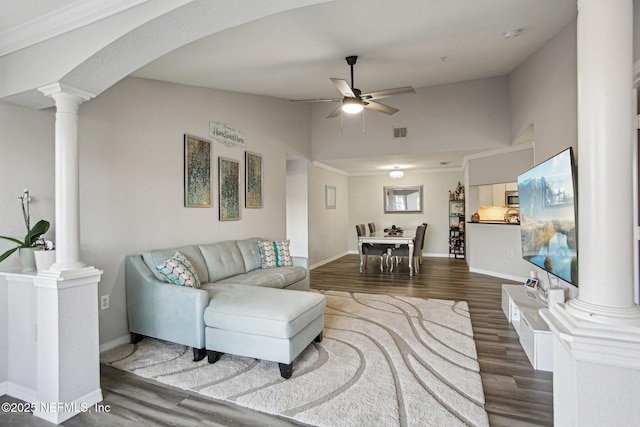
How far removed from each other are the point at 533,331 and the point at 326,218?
5.71m

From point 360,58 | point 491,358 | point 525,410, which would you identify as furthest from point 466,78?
point 525,410

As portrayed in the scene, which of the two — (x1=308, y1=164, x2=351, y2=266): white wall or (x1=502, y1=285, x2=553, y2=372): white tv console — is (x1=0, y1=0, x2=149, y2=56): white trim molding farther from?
(x1=308, y1=164, x2=351, y2=266): white wall

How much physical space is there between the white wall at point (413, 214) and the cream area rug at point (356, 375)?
221 inches

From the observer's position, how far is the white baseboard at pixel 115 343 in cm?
295

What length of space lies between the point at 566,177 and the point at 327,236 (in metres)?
5.93

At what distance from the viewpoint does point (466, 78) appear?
17.8ft

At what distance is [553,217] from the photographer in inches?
106

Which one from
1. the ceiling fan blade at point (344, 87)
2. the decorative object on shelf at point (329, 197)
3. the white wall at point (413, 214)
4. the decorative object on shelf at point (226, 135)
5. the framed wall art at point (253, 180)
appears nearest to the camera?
the ceiling fan blade at point (344, 87)

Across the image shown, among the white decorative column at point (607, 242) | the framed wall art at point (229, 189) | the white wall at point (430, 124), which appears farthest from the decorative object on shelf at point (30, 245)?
the white wall at point (430, 124)

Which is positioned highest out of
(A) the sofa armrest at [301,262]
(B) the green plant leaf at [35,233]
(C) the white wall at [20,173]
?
(C) the white wall at [20,173]

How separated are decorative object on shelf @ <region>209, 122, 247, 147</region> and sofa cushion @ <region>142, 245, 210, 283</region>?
1522 mm

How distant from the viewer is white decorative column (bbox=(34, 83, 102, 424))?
2043 mm

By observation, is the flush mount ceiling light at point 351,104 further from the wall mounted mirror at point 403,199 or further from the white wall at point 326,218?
the wall mounted mirror at point 403,199

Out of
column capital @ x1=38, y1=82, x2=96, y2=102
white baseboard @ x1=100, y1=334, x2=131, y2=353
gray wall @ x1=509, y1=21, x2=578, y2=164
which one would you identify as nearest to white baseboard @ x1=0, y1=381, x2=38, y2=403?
white baseboard @ x1=100, y1=334, x2=131, y2=353
